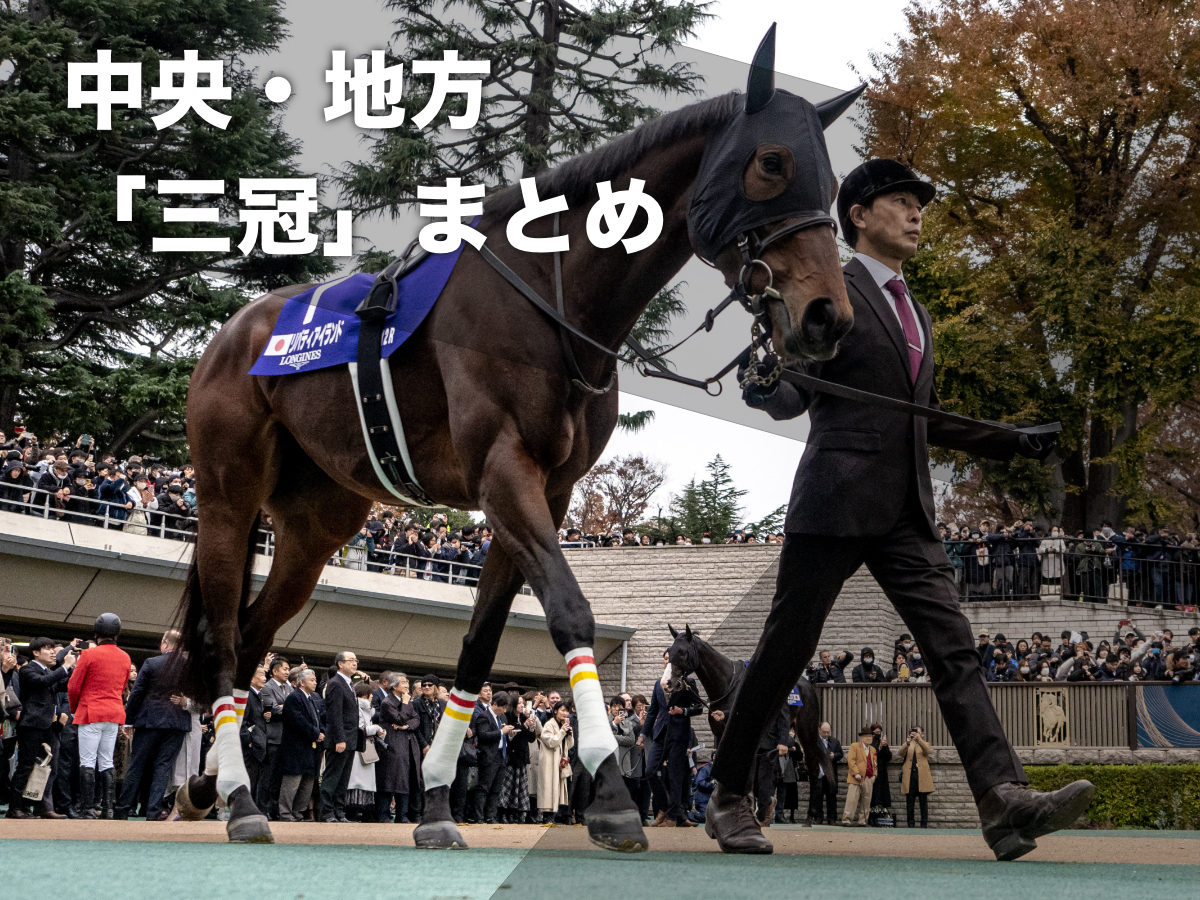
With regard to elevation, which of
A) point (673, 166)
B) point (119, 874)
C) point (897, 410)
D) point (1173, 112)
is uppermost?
point (1173, 112)

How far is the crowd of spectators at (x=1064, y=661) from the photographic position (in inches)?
829

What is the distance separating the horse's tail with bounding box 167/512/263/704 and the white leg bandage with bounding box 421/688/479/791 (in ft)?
4.33

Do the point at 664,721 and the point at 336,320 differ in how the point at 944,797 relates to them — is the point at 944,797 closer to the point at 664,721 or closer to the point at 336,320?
the point at 664,721

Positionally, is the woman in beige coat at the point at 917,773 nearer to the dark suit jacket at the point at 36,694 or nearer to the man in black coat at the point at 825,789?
the man in black coat at the point at 825,789

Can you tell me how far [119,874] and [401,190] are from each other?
20030 millimetres

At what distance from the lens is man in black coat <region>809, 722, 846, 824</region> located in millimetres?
20575

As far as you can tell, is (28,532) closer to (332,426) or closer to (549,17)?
(549,17)

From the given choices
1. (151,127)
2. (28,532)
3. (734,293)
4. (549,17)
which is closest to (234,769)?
(734,293)

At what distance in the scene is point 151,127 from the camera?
20938 mm

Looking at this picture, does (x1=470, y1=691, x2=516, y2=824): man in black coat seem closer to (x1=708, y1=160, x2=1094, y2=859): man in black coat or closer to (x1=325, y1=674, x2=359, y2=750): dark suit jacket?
(x1=325, y1=674, x2=359, y2=750): dark suit jacket

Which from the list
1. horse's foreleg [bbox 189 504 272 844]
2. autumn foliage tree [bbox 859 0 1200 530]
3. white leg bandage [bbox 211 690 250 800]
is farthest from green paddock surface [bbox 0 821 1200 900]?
autumn foliage tree [bbox 859 0 1200 530]

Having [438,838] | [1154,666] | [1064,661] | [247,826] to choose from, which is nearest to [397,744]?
[247,826]

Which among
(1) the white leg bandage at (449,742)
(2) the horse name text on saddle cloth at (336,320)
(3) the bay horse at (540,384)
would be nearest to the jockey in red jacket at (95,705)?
(3) the bay horse at (540,384)

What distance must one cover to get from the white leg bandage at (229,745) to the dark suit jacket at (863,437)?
2.53m
